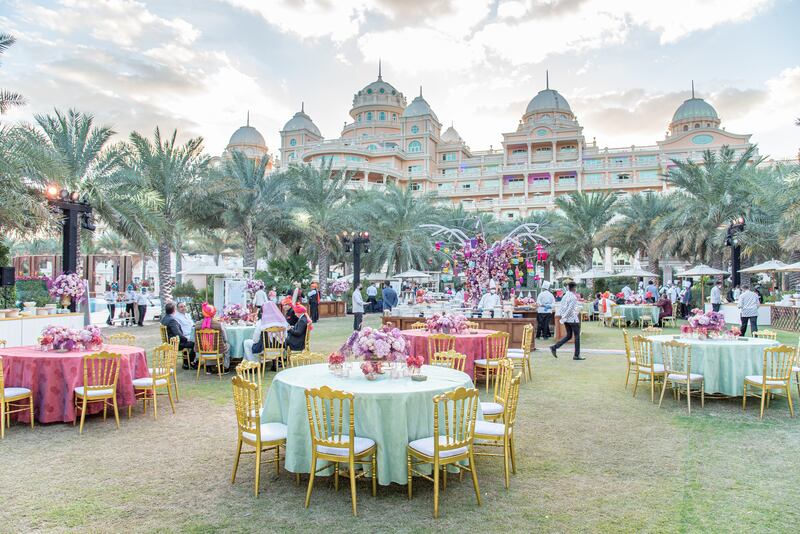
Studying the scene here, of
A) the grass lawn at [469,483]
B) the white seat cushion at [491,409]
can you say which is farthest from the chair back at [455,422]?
the white seat cushion at [491,409]

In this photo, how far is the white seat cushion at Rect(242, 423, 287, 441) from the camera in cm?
481

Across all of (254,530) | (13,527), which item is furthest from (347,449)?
(13,527)

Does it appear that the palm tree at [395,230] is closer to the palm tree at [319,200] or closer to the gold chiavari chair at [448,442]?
the palm tree at [319,200]

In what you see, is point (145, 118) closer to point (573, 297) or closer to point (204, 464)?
point (573, 297)

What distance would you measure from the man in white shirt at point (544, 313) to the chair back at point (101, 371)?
1196 cm

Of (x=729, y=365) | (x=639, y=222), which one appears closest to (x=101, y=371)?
(x=729, y=365)

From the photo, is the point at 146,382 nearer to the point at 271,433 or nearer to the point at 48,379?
the point at 48,379

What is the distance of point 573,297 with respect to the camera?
1177 cm

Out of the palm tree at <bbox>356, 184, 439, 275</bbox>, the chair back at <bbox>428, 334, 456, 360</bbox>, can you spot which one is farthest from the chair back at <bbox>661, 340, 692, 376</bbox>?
the palm tree at <bbox>356, 184, 439, 275</bbox>

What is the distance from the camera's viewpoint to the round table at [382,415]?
4.54m

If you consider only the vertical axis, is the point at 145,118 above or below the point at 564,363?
above

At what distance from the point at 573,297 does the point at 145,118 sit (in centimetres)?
1795

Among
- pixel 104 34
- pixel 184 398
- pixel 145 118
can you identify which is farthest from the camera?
pixel 145 118

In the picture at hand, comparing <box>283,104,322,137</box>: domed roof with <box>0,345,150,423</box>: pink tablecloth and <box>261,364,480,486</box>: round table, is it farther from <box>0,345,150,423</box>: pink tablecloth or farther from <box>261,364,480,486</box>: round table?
<box>261,364,480,486</box>: round table
